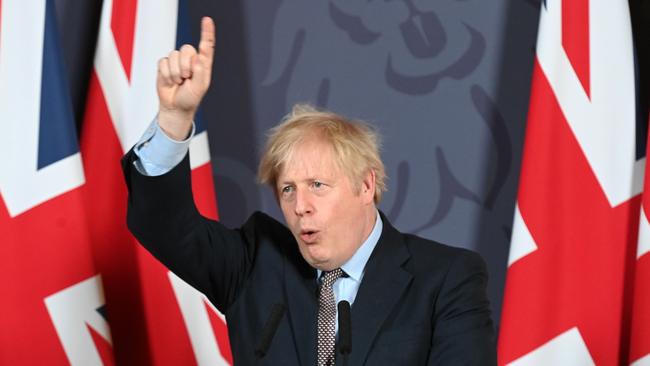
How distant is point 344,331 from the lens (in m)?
1.74

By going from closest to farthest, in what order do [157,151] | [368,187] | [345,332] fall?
[345,332] → [157,151] → [368,187]

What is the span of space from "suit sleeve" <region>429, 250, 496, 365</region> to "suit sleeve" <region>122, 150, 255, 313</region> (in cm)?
41

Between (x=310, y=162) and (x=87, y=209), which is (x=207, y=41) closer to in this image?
(x=310, y=162)

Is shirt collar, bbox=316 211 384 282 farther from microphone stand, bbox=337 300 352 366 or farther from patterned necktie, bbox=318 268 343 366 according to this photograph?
microphone stand, bbox=337 300 352 366

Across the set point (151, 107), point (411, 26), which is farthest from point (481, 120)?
point (151, 107)

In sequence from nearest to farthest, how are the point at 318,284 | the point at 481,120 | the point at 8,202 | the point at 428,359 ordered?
the point at 428,359
the point at 318,284
the point at 8,202
the point at 481,120

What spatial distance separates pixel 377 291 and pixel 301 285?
0.16 m

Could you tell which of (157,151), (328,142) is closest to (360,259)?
(328,142)

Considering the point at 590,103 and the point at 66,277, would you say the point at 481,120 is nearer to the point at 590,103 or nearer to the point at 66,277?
the point at 590,103

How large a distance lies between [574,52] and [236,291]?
53.3 inches

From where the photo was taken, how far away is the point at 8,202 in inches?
109

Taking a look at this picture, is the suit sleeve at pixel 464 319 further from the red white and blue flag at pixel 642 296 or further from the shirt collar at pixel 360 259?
the red white and blue flag at pixel 642 296

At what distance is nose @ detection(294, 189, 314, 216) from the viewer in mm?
1931

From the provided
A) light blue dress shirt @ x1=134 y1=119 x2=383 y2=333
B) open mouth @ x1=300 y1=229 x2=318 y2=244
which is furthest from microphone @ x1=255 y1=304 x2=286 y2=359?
light blue dress shirt @ x1=134 y1=119 x2=383 y2=333
